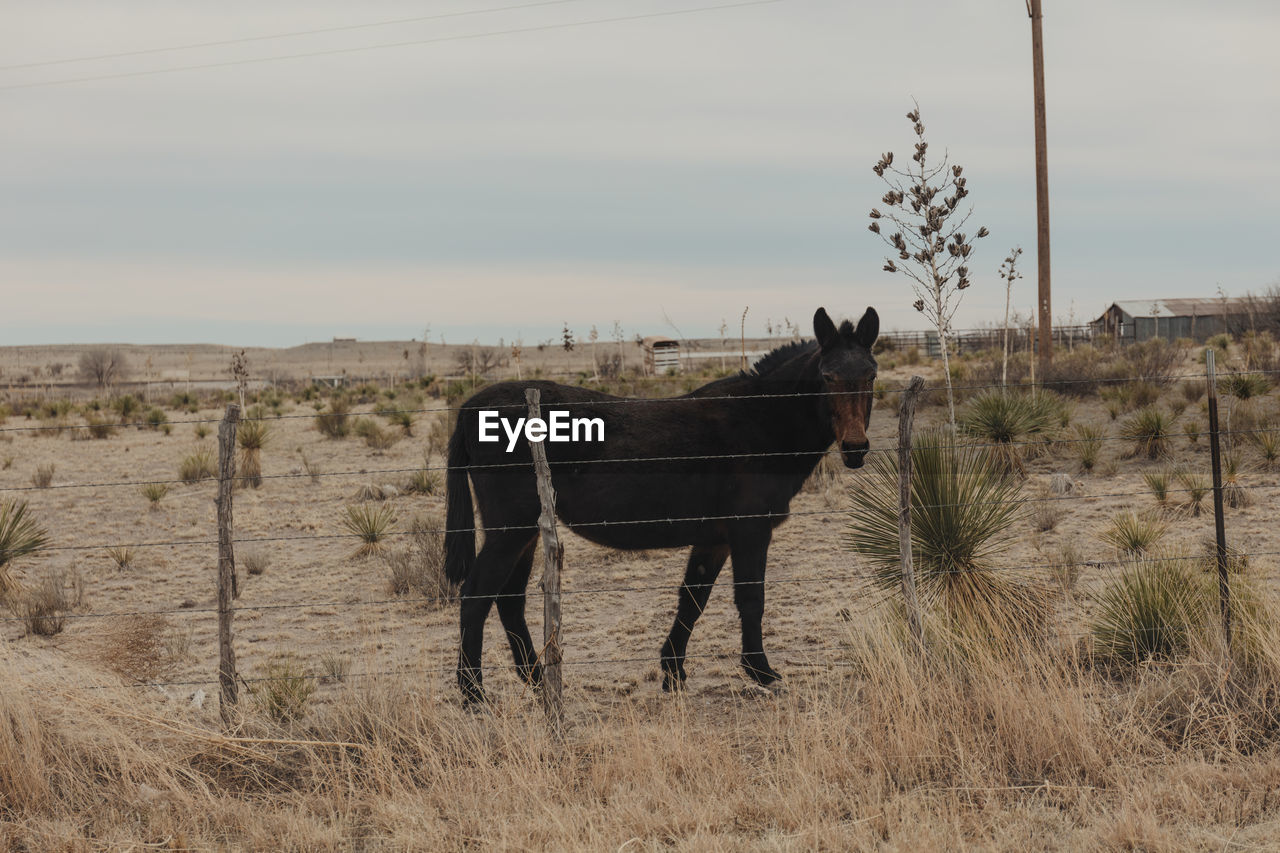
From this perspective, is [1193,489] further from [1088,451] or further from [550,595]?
[550,595]

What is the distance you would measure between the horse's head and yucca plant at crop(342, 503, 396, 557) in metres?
6.96

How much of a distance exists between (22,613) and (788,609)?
7272mm

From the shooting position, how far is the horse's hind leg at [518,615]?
6.64 metres

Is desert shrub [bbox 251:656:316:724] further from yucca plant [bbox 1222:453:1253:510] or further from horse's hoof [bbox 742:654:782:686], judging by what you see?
yucca plant [bbox 1222:453:1253:510]

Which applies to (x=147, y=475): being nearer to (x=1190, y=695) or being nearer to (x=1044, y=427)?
(x=1044, y=427)

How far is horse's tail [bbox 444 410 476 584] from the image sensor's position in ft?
21.8

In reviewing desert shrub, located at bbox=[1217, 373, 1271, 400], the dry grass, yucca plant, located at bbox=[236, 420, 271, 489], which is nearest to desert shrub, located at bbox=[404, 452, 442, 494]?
yucca plant, located at bbox=[236, 420, 271, 489]

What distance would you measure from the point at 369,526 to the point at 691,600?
6.42 meters

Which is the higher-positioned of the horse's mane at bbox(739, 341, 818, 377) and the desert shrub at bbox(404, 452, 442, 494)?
the horse's mane at bbox(739, 341, 818, 377)

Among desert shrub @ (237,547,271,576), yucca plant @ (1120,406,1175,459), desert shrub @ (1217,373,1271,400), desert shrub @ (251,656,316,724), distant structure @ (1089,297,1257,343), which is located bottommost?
desert shrub @ (237,547,271,576)

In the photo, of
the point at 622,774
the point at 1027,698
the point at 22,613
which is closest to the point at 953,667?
the point at 1027,698

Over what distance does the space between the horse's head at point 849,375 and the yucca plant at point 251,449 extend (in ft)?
41.5

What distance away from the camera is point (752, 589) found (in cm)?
642

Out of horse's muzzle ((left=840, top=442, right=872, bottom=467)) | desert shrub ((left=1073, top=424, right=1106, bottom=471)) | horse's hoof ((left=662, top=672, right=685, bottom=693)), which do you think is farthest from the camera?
desert shrub ((left=1073, top=424, right=1106, bottom=471))
